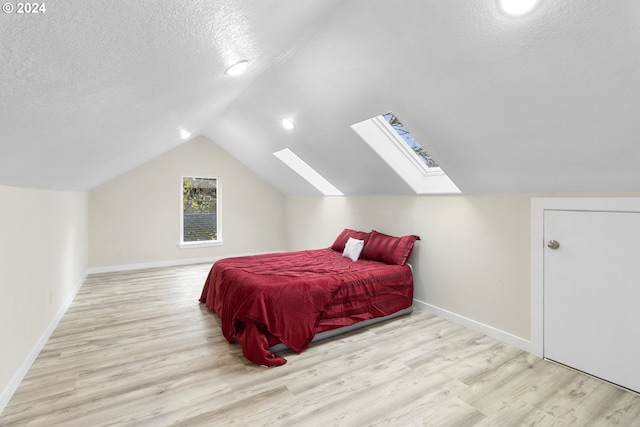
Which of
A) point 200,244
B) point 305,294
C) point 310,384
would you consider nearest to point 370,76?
point 305,294

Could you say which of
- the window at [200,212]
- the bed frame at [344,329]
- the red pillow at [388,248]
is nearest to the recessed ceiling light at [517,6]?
the red pillow at [388,248]

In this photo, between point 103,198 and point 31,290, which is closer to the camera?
point 31,290

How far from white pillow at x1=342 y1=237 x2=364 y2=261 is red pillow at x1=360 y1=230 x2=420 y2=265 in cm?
9

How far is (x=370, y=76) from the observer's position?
2387 mm

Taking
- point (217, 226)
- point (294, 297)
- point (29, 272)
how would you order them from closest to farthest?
1. point (29, 272)
2. point (294, 297)
3. point (217, 226)

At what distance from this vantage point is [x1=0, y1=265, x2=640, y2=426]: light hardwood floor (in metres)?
1.84

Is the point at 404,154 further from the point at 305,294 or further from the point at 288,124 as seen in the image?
the point at 305,294

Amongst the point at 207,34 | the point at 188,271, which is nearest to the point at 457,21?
the point at 207,34

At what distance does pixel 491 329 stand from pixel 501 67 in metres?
2.24

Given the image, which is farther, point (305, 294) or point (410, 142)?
point (410, 142)

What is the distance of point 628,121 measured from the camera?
173 centimetres

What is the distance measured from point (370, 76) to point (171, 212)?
471cm

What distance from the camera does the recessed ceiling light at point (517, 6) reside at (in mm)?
1452

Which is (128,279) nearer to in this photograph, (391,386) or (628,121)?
(391,386)
